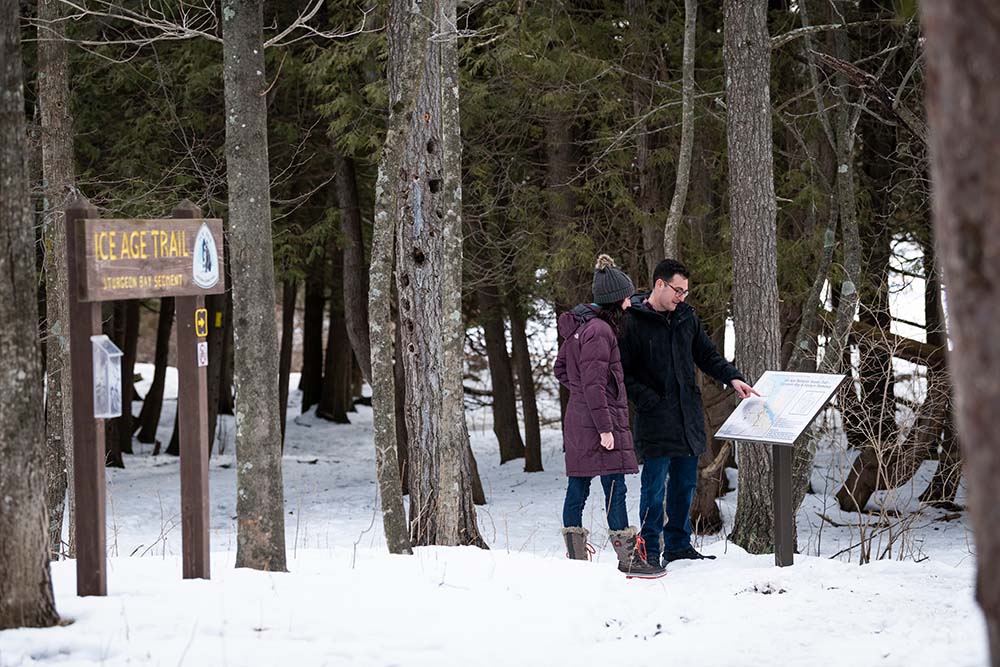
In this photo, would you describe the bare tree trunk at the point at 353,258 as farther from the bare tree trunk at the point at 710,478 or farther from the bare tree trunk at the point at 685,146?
the bare tree trunk at the point at 685,146

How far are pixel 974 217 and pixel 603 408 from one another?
14.7 feet

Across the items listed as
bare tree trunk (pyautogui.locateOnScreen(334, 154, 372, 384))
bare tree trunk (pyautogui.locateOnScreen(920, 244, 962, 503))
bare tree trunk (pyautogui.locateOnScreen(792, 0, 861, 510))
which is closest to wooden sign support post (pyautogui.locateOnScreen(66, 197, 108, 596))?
bare tree trunk (pyautogui.locateOnScreen(792, 0, 861, 510))

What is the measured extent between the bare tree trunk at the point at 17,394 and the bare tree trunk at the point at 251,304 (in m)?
1.70

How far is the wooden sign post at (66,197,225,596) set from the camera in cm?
500

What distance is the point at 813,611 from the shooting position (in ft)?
19.1

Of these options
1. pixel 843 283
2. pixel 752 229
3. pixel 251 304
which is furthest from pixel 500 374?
pixel 251 304

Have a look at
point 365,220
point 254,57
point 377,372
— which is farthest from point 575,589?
point 365,220

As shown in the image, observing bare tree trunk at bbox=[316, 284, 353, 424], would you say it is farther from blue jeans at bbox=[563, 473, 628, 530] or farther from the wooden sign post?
the wooden sign post

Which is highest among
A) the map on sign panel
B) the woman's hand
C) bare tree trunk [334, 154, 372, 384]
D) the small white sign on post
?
bare tree trunk [334, 154, 372, 384]

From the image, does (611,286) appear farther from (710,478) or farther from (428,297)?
(710,478)

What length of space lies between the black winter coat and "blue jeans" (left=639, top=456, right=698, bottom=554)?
123 mm

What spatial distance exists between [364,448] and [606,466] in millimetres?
16489

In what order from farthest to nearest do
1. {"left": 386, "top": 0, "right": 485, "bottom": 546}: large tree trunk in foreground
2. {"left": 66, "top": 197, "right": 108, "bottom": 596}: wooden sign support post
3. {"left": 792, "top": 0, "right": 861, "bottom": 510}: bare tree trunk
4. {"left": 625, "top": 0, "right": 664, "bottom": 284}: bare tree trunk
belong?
1. {"left": 625, "top": 0, "right": 664, "bottom": 284}: bare tree trunk
2. {"left": 792, "top": 0, "right": 861, "bottom": 510}: bare tree trunk
3. {"left": 386, "top": 0, "right": 485, "bottom": 546}: large tree trunk in foreground
4. {"left": 66, "top": 197, "right": 108, "bottom": 596}: wooden sign support post

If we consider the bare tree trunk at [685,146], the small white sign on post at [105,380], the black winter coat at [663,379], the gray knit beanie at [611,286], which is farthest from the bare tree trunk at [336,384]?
the small white sign on post at [105,380]
